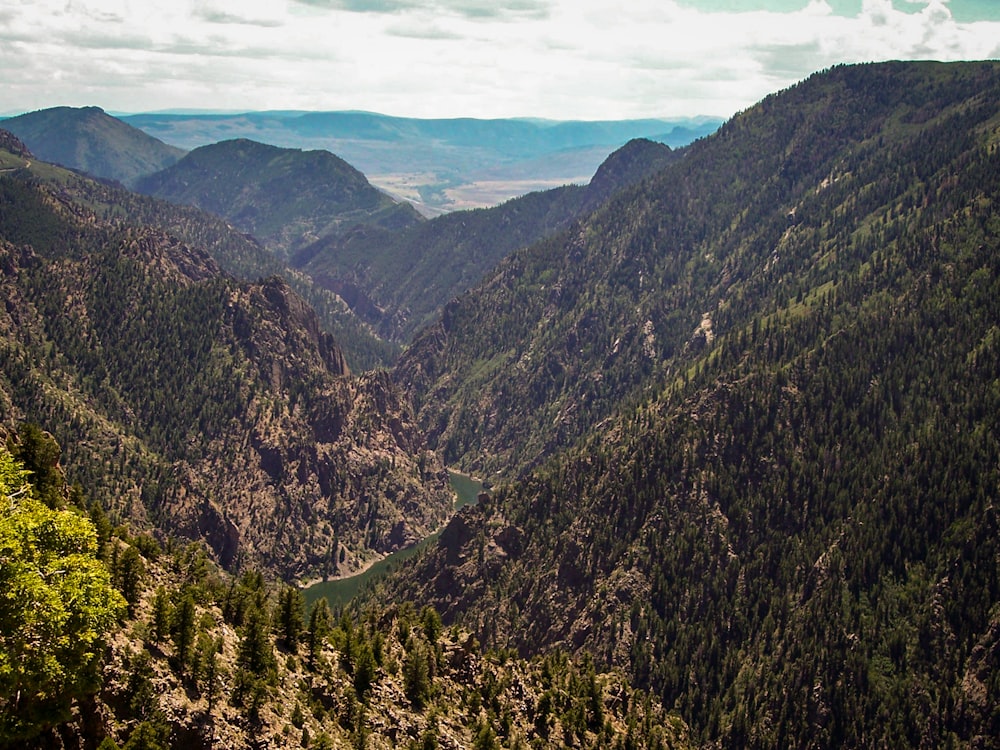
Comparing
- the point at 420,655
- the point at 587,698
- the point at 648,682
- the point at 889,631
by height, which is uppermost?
the point at 420,655

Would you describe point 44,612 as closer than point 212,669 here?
Yes

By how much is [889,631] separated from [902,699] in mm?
13933

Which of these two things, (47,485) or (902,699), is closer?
(47,485)

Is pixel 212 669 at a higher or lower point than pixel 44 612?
lower

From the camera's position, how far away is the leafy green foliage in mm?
52375

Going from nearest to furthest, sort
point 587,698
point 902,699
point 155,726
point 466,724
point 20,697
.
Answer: point 20,697
point 155,726
point 466,724
point 587,698
point 902,699

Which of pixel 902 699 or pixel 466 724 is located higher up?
pixel 466 724

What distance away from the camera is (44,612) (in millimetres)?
52938

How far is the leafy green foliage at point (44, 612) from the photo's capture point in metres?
52.4

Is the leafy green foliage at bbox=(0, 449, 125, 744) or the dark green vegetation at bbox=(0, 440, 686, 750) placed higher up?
the leafy green foliage at bbox=(0, 449, 125, 744)

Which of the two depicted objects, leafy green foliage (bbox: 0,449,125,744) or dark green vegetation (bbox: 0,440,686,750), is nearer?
leafy green foliage (bbox: 0,449,125,744)

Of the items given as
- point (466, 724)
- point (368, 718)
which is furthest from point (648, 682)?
point (368, 718)

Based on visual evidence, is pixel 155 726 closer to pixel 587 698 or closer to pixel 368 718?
pixel 368 718

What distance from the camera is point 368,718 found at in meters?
94.4
